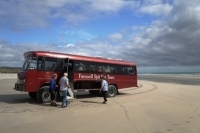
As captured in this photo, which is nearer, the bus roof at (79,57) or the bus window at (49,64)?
the bus window at (49,64)

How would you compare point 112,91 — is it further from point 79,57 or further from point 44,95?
point 44,95

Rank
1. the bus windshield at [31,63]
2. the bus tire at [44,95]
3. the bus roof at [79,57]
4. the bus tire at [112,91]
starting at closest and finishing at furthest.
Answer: the bus tire at [44,95]
the bus windshield at [31,63]
the bus roof at [79,57]
the bus tire at [112,91]

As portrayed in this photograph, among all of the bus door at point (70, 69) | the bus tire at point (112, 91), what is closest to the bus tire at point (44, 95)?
the bus door at point (70, 69)

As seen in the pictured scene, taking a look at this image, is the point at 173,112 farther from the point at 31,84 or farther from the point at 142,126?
the point at 31,84

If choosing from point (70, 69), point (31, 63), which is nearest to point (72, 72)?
point (70, 69)

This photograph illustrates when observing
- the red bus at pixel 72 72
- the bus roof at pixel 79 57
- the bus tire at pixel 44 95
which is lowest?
the bus tire at pixel 44 95

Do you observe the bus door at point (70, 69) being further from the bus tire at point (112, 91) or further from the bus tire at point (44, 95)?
the bus tire at point (112, 91)

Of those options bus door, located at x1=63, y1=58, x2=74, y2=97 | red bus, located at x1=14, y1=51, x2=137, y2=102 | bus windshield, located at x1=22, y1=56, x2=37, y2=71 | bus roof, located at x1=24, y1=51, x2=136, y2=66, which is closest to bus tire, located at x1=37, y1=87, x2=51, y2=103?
red bus, located at x1=14, y1=51, x2=137, y2=102

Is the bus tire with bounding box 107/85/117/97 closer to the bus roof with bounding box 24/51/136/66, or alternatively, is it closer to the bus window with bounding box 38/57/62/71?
the bus roof with bounding box 24/51/136/66

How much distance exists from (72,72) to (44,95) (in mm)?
2760

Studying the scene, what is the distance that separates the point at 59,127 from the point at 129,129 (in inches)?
89.4

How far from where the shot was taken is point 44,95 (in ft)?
50.7

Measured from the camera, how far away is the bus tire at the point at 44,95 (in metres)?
15.4

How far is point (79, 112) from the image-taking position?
12016mm
